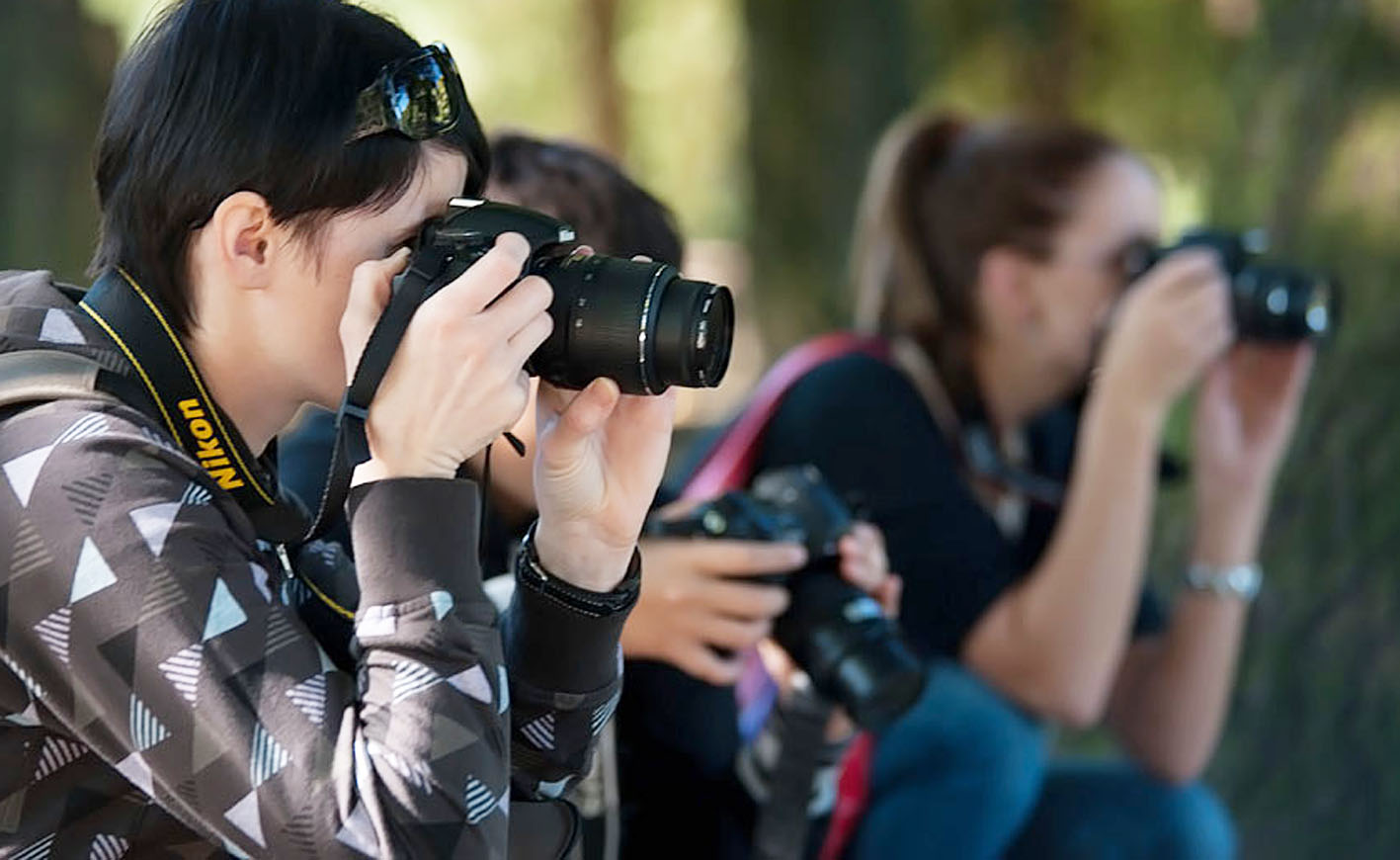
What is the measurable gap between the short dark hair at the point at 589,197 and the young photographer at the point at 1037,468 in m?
0.58

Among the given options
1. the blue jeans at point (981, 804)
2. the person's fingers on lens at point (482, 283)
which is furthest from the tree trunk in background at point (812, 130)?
the person's fingers on lens at point (482, 283)

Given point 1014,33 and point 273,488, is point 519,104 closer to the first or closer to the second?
point 1014,33

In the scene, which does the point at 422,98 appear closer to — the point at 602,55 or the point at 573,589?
the point at 573,589

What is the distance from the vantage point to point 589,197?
2256 millimetres

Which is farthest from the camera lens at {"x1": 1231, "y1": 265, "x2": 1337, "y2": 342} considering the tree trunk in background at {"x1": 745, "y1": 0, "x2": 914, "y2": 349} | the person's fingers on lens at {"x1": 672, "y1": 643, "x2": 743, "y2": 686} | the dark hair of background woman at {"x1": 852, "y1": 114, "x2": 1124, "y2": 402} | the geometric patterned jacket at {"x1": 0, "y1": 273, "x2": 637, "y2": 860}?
the tree trunk in background at {"x1": 745, "y1": 0, "x2": 914, "y2": 349}

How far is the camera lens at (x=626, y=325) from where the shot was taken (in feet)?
4.95

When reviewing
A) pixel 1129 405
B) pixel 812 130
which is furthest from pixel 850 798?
pixel 812 130

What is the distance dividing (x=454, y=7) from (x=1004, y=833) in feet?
28.9

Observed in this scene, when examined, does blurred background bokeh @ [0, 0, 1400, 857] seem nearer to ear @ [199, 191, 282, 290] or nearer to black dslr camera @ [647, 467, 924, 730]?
ear @ [199, 191, 282, 290]

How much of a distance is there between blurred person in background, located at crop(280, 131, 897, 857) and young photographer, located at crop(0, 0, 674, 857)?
52 centimetres

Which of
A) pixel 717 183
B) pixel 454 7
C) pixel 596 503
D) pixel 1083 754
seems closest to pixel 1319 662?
pixel 1083 754

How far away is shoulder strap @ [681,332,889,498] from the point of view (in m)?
2.74

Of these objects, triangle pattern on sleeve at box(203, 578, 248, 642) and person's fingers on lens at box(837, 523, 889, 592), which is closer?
triangle pattern on sleeve at box(203, 578, 248, 642)

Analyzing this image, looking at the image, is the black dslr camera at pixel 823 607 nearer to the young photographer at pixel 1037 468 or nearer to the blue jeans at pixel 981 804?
the blue jeans at pixel 981 804
